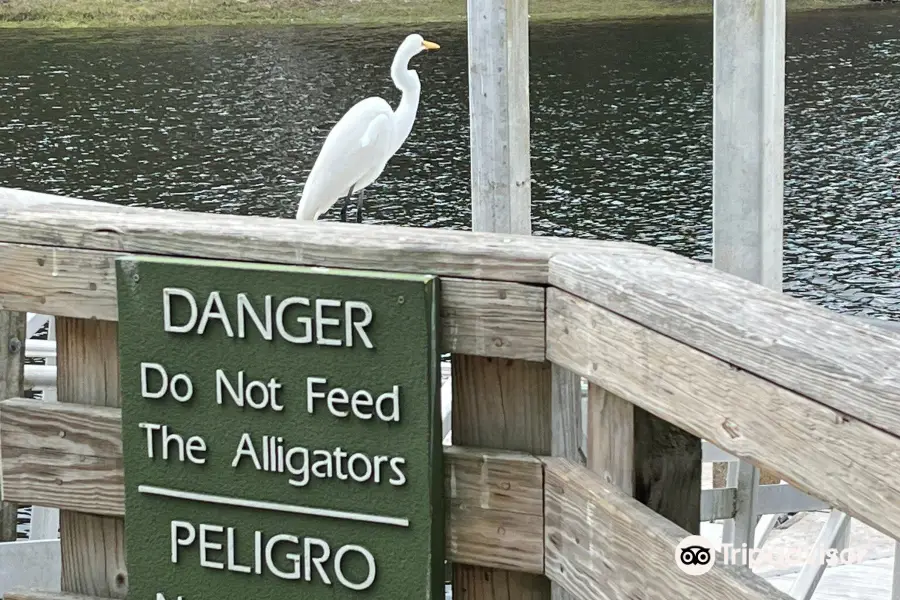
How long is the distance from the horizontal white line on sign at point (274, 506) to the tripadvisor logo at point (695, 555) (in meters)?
0.49

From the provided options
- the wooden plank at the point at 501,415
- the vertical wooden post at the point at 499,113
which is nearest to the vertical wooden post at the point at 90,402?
the wooden plank at the point at 501,415

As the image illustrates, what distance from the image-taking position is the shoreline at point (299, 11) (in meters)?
44.0

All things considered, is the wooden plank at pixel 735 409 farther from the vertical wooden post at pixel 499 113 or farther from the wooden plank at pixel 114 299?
the vertical wooden post at pixel 499 113

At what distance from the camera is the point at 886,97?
26172 mm

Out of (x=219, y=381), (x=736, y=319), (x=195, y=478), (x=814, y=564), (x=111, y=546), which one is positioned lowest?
(x=814, y=564)

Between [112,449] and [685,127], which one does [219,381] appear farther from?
[685,127]

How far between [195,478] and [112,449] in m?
0.21

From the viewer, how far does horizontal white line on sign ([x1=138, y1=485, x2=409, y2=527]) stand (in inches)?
86.7

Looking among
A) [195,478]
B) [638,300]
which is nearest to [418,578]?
[195,478]

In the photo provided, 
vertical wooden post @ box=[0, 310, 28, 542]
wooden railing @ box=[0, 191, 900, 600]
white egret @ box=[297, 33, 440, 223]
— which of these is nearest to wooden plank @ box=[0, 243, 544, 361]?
wooden railing @ box=[0, 191, 900, 600]

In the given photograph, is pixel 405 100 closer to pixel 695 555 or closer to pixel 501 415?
pixel 501 415

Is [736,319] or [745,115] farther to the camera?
[745,115]

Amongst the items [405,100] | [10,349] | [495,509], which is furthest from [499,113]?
[495,509]

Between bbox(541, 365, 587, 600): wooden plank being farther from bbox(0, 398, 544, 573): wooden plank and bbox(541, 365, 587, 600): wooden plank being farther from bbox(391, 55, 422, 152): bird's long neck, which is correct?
bbox(391, 55, 422, 152): bird's long neck
